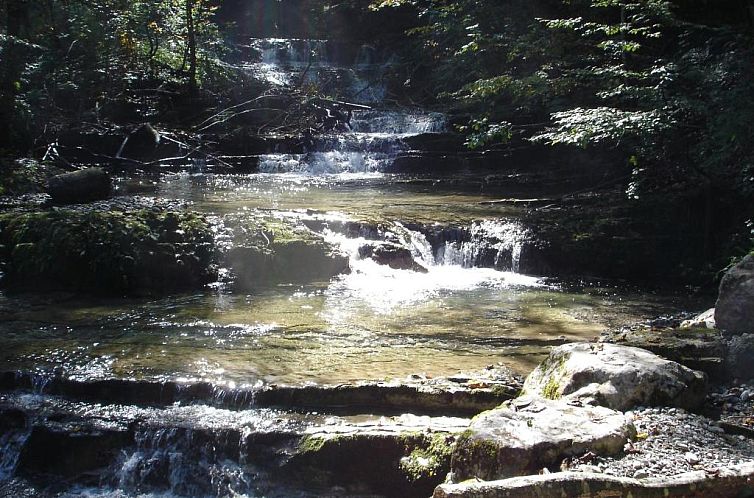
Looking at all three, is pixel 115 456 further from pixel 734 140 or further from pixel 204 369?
pixel 734 140

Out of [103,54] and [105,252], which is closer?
[105,252]

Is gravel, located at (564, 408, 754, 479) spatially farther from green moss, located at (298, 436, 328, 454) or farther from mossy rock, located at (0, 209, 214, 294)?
mossy rock, located at (0, 209, 214, 294)

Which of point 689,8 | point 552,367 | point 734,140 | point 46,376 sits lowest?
point 46,376

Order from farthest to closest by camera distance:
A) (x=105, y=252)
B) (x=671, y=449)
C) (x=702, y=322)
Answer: (x=105, y=252)
(x=702, y=322)
(x=671, y=449)

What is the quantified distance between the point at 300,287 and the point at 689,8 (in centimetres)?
900

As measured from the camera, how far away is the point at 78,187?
1081 centimetres

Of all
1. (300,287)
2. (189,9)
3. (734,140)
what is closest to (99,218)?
(300,287)

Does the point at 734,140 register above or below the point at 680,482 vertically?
above

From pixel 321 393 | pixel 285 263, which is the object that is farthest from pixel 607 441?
pixel 285 263

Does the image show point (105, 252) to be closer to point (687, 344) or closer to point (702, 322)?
point (687, 344)

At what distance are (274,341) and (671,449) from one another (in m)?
3.90

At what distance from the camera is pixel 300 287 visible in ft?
29.6

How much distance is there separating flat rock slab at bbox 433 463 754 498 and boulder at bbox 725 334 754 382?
2364 mm

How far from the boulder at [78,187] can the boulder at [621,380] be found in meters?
8.81
